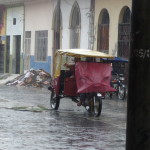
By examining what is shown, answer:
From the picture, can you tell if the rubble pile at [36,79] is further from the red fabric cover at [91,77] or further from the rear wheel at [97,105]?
the rear wheel at [97,105]

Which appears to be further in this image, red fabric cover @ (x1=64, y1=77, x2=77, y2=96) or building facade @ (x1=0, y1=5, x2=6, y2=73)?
building facade @ (x1=0, y1=5, x2=6, y2=73)

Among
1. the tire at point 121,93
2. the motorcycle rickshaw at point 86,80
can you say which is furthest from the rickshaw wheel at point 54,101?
the tire at point 121,93

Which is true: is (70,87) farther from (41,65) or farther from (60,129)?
(41,65)

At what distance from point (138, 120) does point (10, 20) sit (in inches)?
1347

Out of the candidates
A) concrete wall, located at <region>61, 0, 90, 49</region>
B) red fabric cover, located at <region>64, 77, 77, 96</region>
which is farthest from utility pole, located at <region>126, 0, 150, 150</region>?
concrete wall, located at <region>61, 0, 90, 49</region>

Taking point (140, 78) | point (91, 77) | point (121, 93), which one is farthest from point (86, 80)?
point (140, 78)

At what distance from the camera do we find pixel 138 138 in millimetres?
3891

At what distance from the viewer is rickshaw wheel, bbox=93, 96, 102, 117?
13382mm

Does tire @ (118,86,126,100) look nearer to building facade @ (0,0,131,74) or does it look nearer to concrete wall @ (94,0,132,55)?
building facade @ (0,0,131,74)

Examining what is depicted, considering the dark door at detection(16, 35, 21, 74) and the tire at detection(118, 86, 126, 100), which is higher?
the dark door at detection(16, 35, 21, 74)

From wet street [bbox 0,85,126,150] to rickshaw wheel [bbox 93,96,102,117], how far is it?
0.59 feet

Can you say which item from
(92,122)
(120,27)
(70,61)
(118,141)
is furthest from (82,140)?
(120,27)

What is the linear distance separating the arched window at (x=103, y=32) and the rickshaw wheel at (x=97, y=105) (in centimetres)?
1189

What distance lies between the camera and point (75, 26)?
28.8 metres
